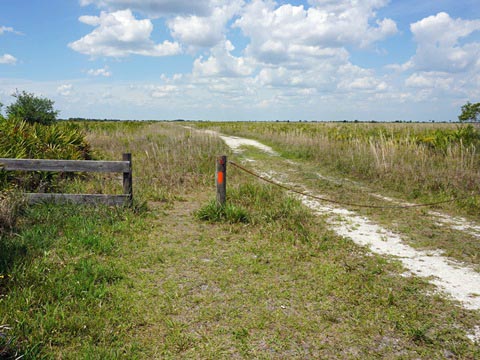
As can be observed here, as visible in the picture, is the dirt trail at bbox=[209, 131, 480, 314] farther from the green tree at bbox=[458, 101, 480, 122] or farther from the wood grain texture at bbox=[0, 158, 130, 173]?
the green tree at bbox=[458, 101, 480, 122]

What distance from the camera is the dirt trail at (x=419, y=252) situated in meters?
4.32

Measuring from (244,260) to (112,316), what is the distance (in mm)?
2120

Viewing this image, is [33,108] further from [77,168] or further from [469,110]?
[469,110]

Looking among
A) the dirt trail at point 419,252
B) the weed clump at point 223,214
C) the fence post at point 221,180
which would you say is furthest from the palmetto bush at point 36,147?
the dirt trail at point 419,252

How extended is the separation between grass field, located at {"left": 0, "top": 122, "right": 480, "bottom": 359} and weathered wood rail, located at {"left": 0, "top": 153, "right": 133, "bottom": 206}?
295mm

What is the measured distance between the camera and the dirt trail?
432 cm

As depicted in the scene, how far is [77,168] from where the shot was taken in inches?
274

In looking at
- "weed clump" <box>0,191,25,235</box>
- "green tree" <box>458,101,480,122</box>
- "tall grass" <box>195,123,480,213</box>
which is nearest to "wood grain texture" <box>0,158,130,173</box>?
"weed clump" <box>0,191,25,235</box>

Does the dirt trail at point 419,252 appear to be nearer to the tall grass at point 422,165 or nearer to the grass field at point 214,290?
the grass field at point 214,290

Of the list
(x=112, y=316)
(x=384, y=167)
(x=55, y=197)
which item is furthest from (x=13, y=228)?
(x=384, y=167)

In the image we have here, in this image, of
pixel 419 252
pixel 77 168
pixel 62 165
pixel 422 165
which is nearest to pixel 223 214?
pixel 77 168

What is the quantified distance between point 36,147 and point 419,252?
937 cm

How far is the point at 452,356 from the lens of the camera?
3.10 meters

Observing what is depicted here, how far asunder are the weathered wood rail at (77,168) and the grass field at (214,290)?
0.29 meters
